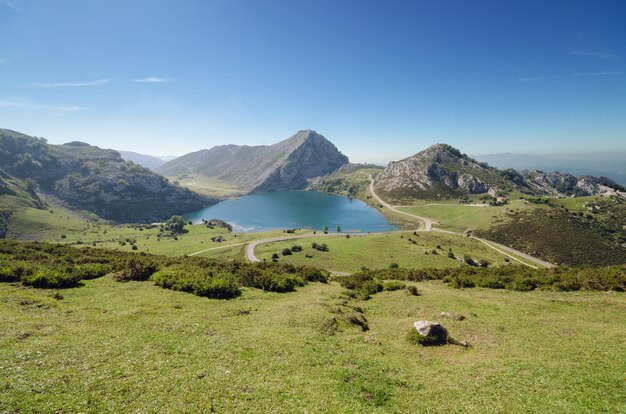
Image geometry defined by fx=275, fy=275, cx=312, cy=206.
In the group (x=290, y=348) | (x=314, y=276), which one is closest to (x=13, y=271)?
(x=290, y=348)

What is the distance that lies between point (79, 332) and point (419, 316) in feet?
102

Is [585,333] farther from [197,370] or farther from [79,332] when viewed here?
[79,332]

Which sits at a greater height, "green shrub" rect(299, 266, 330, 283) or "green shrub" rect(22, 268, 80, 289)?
"green shrub" rect(22, 268, 80, 289)

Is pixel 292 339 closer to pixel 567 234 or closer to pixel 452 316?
pixel 452 316

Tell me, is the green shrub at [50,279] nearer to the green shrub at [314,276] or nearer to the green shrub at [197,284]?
the green shrub at [197,284]

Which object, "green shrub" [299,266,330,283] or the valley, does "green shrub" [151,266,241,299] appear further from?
"green shrub" [299,266,330,283]

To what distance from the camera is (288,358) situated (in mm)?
19359

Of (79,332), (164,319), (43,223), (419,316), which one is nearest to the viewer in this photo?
(79,332)

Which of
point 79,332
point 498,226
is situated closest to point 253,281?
point 79,332

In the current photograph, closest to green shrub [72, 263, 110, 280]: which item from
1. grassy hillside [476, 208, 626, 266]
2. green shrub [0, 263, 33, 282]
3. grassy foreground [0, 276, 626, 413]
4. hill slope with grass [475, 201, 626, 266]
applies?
green shrub [0, 263, 33, 282]

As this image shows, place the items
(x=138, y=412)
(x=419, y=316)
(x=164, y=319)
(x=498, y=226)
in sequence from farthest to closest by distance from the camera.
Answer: (x=498, y=226) → (x=419, y=316) → (x=164, y=319) → (x=138, y=412)

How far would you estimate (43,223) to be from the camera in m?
189

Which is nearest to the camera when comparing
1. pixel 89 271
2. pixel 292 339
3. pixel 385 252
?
pixel 292 339

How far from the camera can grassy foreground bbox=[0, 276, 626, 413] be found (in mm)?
14344
